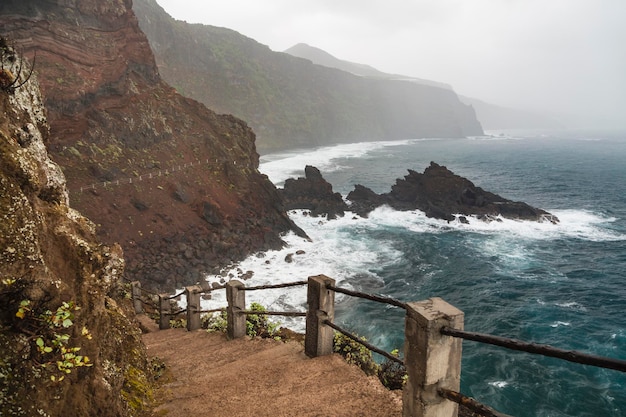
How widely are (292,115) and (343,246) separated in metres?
106

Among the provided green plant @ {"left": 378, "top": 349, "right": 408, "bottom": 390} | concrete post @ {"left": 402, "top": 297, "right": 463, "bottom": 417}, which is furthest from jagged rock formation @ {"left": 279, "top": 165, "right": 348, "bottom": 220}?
concrete post @ {"left": 402, "top": 297, "right": 463, "bottom": 417}

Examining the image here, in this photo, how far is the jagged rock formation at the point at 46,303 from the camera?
9.82 ft

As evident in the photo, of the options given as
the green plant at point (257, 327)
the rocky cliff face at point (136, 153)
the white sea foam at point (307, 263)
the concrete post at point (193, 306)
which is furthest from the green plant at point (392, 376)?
the rocky cliff face at point (136, 153)

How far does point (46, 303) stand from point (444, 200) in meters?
46.2

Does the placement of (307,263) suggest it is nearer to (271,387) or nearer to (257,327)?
(257,327)

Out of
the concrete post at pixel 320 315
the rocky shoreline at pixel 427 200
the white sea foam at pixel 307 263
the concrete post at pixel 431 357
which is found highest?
the concrete post at pixel 431 357

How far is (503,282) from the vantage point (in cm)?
2727

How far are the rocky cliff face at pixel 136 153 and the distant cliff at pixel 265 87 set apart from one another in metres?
71.7

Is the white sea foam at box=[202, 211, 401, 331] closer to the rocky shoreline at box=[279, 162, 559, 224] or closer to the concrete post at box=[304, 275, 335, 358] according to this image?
the rocky shoreline at box=[279, 162, 559, 224]

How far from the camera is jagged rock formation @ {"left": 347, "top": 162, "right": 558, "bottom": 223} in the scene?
1703 inches

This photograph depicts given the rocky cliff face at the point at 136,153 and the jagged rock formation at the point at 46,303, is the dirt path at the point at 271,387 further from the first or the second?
the rocky cliff face at the point at 136,153

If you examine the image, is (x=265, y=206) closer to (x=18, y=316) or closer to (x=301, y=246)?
(x=301, y=246)

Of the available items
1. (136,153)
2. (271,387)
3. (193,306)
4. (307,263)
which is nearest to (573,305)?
(307,263)

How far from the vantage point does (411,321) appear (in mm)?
3354
